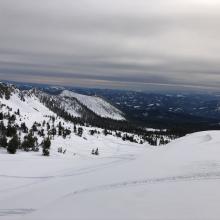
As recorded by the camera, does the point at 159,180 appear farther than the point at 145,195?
Yes

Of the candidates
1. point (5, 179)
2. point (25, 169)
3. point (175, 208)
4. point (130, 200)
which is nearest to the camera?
point (175, 208)

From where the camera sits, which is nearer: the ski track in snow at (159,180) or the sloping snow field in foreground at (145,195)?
the sloping snow field in foreground at (145,195)

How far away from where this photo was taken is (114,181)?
83.5 ft

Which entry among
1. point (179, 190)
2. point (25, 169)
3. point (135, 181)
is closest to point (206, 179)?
point (179, 190)

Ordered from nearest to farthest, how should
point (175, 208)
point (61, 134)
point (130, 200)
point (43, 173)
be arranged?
1. point (175, 208)
2. point (130, 200)
3. point (43, 173)
4. point (61, 134)

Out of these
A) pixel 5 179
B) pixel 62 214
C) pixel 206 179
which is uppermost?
pixel 206 179

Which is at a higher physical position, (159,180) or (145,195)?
(159,180)

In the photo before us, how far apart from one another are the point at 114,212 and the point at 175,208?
2993mm

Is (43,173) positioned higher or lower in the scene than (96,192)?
lower

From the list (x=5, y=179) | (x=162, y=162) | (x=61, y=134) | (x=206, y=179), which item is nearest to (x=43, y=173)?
(x=5, y=179)

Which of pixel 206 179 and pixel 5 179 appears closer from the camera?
pixel 206 179

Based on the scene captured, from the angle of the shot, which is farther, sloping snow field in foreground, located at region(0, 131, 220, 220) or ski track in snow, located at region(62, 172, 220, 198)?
ski track in snow, located at region(62, 172, 220, 198)

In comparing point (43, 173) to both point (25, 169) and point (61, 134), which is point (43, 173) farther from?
Answer: point (61, 134)

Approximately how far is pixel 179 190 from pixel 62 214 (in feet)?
23.7
